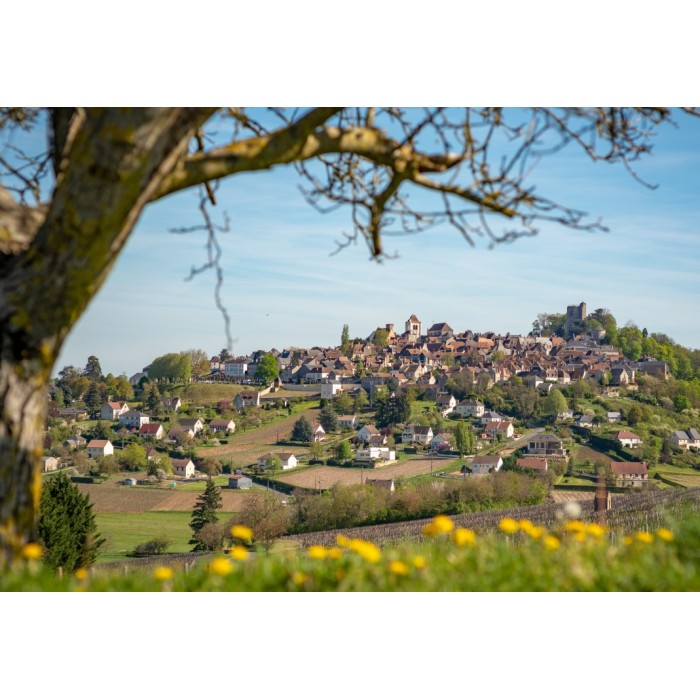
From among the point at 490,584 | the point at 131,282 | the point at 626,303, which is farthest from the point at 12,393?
the point at 626,303

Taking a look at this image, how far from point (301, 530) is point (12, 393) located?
3.68 metres

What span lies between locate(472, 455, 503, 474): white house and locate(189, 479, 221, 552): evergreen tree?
208 cm

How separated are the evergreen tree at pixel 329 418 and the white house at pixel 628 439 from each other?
224 cm

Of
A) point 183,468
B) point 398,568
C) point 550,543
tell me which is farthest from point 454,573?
point 183,468

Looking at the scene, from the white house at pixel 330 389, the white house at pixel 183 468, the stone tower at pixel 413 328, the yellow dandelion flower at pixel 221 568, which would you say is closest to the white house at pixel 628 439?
the stone tower at pixel 413 328

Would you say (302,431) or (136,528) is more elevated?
(302,431)

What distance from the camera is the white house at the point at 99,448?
5945mm

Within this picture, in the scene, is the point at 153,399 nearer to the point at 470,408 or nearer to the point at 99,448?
the point at 99,448

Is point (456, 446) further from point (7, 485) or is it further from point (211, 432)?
point (7, 485)

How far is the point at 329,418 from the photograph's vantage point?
20.3 feet

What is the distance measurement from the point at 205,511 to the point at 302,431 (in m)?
0.98

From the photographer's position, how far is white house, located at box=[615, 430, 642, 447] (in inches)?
238

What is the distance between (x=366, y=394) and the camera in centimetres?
630
